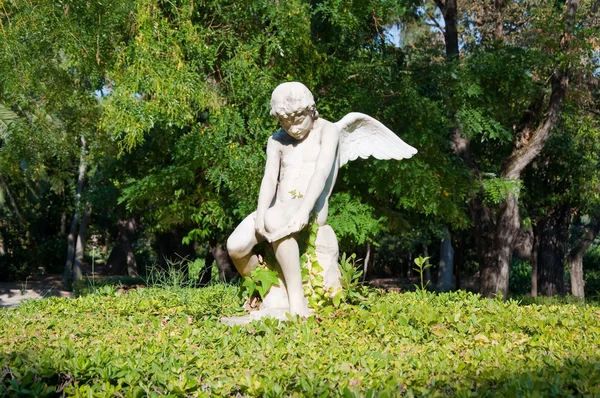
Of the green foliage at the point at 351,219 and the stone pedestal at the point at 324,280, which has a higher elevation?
the green foliage at the point at 351,219

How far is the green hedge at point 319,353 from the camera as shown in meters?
3.25

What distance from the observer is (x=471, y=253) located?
2577 centimetres

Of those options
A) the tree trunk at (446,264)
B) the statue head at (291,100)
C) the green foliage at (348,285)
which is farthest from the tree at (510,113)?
the tree trunk at (446,264)

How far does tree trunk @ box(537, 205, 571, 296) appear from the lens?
1605 centimetres

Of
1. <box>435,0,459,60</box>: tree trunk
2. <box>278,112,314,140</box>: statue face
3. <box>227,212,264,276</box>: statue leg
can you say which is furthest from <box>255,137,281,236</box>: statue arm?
<box>435,0,459,60</box>: tree trunk

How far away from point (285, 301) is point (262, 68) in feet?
18.5

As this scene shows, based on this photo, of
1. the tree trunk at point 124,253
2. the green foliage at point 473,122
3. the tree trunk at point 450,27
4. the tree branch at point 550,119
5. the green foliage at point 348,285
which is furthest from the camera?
the tree trunk at point 124,253

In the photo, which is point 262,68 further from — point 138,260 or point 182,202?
point 138,260

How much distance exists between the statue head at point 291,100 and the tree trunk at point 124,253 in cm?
1652

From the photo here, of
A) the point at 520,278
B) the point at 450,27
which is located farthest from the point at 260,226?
the point at 520,278

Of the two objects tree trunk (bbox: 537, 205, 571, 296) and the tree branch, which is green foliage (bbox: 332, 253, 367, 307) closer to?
the tree branch

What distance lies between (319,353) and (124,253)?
2296 centimetres

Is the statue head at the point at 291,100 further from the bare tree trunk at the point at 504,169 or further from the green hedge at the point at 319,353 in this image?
the bare tree trunk at the point at 504,169

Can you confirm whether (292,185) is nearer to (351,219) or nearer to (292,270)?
(292,270)
